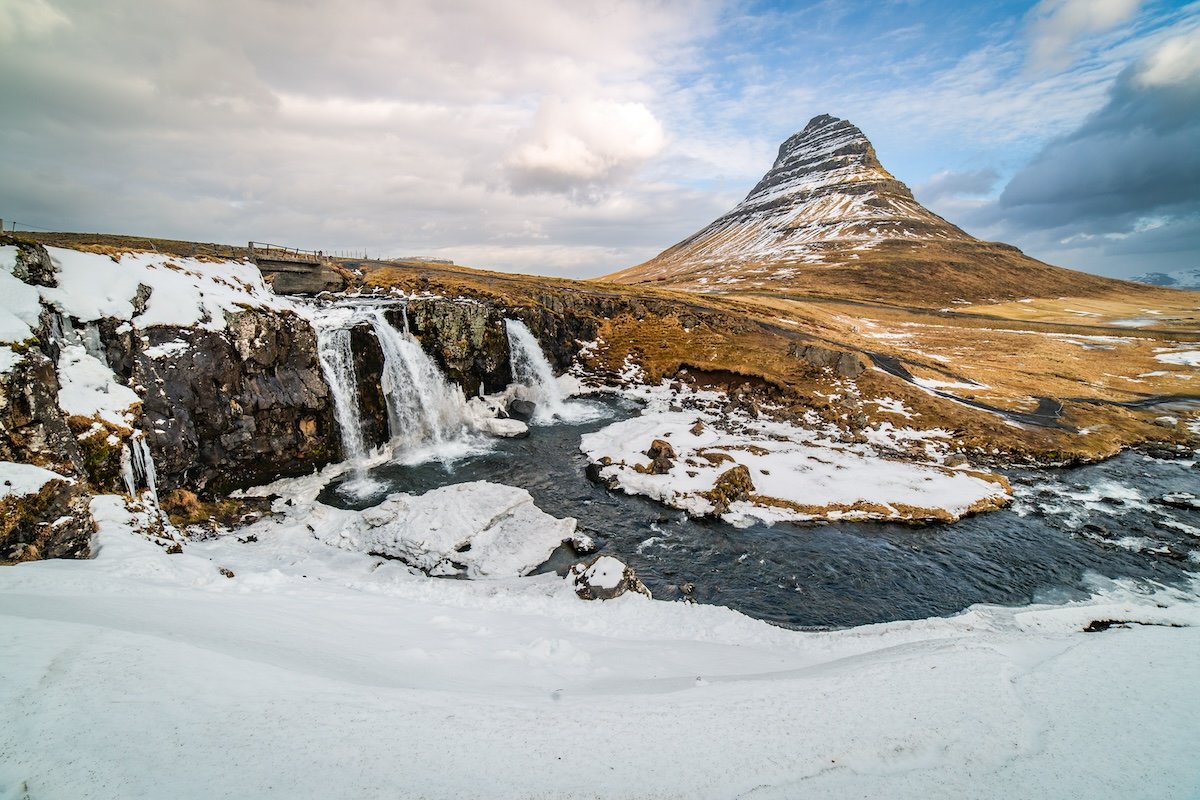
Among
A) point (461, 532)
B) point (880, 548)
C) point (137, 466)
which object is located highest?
point (137, 466)

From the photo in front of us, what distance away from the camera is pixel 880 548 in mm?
21281

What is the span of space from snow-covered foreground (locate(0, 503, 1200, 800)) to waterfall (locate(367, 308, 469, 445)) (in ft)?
58.5

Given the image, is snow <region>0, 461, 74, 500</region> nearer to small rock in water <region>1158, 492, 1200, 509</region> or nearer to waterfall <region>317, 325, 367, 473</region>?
waterfall <region>317, 325, 367, 473</region>

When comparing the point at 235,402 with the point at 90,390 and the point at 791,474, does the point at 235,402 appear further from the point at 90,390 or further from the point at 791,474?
the point at 791,474

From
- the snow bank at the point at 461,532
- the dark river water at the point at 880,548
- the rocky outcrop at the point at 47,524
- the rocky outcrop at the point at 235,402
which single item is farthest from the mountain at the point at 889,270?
the rocky outcrop at the point at 47,524

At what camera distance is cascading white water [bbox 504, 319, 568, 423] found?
42062 mm

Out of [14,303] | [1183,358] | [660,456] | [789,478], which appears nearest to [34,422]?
[14,303]

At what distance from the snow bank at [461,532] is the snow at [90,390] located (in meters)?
9.04

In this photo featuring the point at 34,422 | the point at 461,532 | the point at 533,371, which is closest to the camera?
the point at 34,422

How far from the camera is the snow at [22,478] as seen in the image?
40.2 feet

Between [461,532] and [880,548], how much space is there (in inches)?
703

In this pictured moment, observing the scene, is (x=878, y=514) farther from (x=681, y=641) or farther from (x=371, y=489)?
(x=371, y=489)

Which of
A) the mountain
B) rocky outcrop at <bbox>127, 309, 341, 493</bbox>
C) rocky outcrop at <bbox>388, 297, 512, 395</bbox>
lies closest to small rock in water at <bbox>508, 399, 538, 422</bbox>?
rocky outcrop at <bbox>388, 297, 512, 395</bbox>

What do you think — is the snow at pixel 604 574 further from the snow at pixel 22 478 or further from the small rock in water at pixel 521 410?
the small rock in water at pixel 521 410
